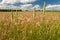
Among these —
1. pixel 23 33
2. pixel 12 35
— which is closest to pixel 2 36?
pixel 12 35

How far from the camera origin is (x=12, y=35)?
378 cm

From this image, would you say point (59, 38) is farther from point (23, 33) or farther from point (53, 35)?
point (23, 33)

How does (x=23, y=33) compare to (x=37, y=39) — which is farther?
(x=23, y=33)

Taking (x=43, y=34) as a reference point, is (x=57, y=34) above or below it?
below

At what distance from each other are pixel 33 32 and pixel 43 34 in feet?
0.89

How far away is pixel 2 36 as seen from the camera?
3.73m

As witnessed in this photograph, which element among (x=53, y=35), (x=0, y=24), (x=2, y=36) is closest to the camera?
(x=2, y=36)

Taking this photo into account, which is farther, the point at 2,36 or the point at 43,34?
the point at 2,36

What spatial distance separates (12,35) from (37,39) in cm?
55

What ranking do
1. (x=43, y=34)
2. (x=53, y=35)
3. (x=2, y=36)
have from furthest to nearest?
(x=53, y=35)
(x=2, y=36)
(x=43, y=34)

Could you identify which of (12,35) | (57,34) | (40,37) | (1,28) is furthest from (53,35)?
(1,28)

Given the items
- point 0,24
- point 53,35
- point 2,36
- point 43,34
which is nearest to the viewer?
point 43,34

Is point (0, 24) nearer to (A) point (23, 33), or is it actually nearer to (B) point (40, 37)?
(A) point (23, 33)

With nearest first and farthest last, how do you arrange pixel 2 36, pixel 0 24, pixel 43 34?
pixel 43 34 < pixel 2 36 < pixel 0 24
